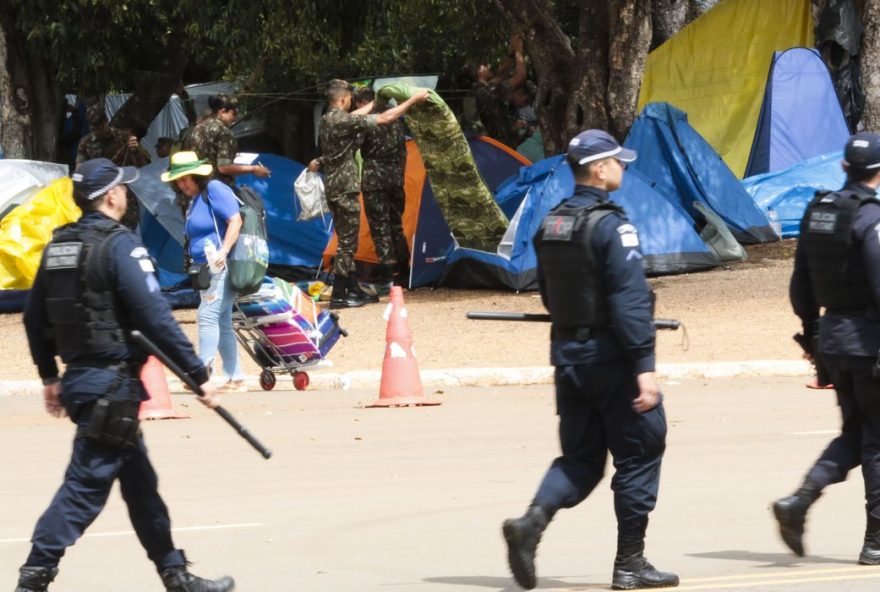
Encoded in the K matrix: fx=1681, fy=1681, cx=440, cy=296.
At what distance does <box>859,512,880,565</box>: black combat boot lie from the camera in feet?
21.2

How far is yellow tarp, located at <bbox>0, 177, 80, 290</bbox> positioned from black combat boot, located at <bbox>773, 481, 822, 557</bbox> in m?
12.4

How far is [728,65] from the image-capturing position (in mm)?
23422

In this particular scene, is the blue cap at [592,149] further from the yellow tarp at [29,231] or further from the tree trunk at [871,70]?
the tree trunk at [871,70]

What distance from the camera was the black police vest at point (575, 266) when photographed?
19.8 feet

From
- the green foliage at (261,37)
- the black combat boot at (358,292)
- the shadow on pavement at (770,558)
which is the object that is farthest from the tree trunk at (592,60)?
the shadow on pavement at (770,558)

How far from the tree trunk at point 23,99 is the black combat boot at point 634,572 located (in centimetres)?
1839

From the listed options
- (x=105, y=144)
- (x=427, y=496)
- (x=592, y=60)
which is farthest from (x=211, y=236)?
(x=105, y=144)

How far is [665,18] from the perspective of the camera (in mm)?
26344

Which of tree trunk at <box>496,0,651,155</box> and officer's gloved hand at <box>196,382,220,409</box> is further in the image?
tree trunk at <box>496,0,651,155</box>

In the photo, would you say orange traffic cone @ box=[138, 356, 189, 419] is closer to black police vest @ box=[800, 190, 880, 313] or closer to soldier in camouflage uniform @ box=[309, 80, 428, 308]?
soldier in camouflage uniform @ box=[309, 80, 428, 308]

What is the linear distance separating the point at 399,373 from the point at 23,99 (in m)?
13.0

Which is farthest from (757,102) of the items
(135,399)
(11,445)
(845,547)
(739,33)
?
(135,399)

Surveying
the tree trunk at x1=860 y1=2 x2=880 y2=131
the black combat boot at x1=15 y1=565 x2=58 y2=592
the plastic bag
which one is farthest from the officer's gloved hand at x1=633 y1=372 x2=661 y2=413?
the tree trunk at x1=860 y1=2 x2=880 y2=131

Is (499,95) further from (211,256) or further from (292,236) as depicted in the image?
(211,256)
